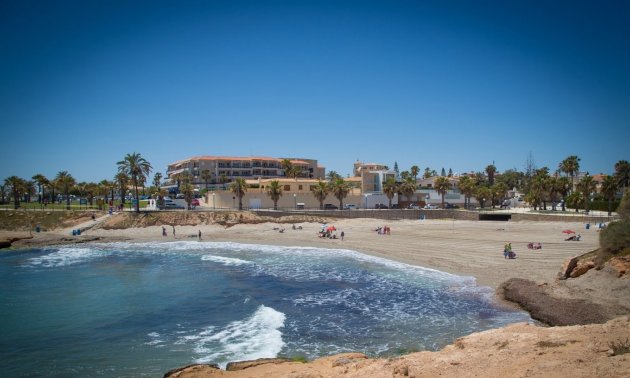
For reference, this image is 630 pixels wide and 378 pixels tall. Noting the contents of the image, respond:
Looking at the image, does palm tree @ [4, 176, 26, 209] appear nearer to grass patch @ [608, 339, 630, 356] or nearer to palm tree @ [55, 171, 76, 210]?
palm tree @ [55, 171, 76, 210]

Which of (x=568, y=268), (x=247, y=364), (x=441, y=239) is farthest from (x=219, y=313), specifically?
(x=441, y=239)

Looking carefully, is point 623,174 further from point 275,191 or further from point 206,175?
point 206,175

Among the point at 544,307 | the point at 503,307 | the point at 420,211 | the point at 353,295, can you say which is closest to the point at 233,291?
the point at 353,295

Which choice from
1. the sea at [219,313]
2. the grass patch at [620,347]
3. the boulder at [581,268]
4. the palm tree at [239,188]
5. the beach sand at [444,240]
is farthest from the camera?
the palm tree at [239,188]

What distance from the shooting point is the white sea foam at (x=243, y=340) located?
16.1 metres

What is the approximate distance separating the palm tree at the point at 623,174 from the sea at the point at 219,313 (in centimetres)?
5852

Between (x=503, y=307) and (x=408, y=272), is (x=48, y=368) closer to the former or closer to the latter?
(x=503, y=307)

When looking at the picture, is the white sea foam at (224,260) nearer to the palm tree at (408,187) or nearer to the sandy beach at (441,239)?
the sandy beach at (441,239)

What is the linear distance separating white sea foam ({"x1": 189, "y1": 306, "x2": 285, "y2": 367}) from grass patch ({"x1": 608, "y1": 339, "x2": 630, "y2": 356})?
11.1 m

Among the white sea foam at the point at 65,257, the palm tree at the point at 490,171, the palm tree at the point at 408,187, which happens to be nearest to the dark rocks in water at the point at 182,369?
the white sea foam at the point at 65,257

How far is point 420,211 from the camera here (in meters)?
73.6

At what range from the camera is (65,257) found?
43688 millimetres

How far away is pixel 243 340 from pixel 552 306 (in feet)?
49.1

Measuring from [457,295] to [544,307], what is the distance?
5.39 m
